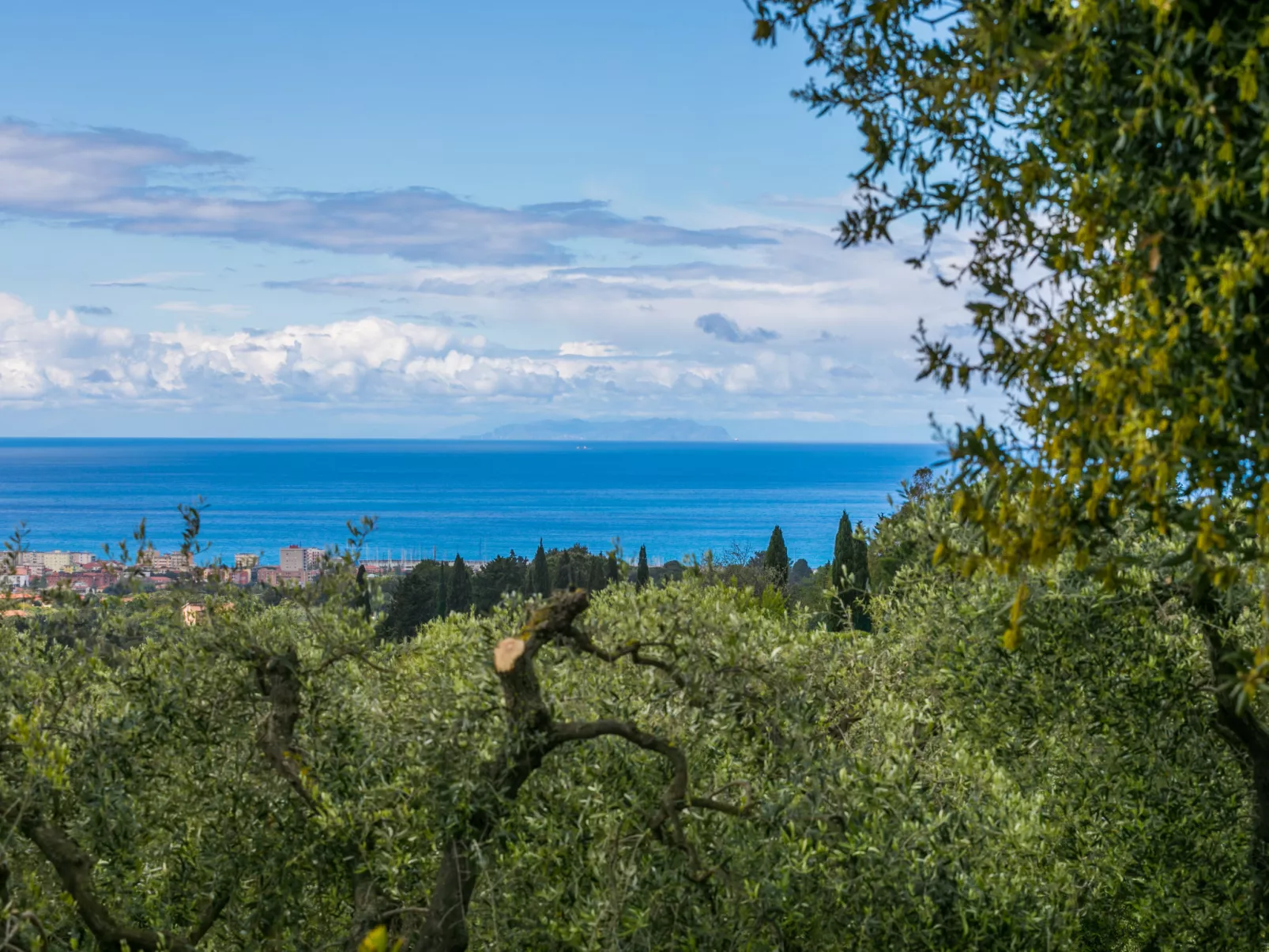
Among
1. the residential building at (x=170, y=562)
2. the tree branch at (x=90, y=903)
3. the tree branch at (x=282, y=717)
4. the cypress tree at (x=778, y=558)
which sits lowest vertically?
the cypress tree at (x=778, y=558)

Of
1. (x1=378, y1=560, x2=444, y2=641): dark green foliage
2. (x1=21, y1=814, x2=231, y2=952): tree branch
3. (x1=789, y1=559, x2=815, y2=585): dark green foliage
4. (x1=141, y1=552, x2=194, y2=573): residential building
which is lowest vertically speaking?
(x1=789, y1=559, x2=815, y2=585): dark green foliage

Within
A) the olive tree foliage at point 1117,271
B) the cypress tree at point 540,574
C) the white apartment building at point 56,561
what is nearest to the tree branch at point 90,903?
the white apartment building at point 56,561

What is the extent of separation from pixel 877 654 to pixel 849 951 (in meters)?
5.16

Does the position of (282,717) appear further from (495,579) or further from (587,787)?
(495,579)

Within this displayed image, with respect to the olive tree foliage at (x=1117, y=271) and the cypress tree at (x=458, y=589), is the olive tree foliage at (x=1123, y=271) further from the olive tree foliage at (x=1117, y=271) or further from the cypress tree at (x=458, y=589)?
the cypress tree at (x=458, y=589)

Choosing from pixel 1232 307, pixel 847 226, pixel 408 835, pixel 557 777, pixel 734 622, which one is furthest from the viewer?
pixel 734 622

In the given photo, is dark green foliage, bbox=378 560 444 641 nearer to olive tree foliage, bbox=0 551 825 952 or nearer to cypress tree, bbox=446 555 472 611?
cypress tree, bbox=446 555 472 611

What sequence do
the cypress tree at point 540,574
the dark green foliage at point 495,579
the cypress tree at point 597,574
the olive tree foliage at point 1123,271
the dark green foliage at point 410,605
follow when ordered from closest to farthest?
1. the olive tree foliage at point 1123,271
2. the dark green foliage at point 410,605
3. the cypress tree at point 540,574
4. the cypress tree at point 597,574
5. the dark green foliage at point 495,579

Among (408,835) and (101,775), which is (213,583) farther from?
(408,835)

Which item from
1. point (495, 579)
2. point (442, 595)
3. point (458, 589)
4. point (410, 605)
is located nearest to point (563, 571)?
point (495, 579)

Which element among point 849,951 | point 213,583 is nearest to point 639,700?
point 849,951

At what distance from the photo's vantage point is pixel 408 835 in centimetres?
815

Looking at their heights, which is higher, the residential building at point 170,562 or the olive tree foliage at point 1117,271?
the olive tree foliage at point 1117,271

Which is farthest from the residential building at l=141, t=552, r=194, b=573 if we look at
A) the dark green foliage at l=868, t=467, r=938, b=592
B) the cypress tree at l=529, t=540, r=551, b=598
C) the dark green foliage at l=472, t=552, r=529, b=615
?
the dark green foliage at l=472, t=552, r=529, b=615
